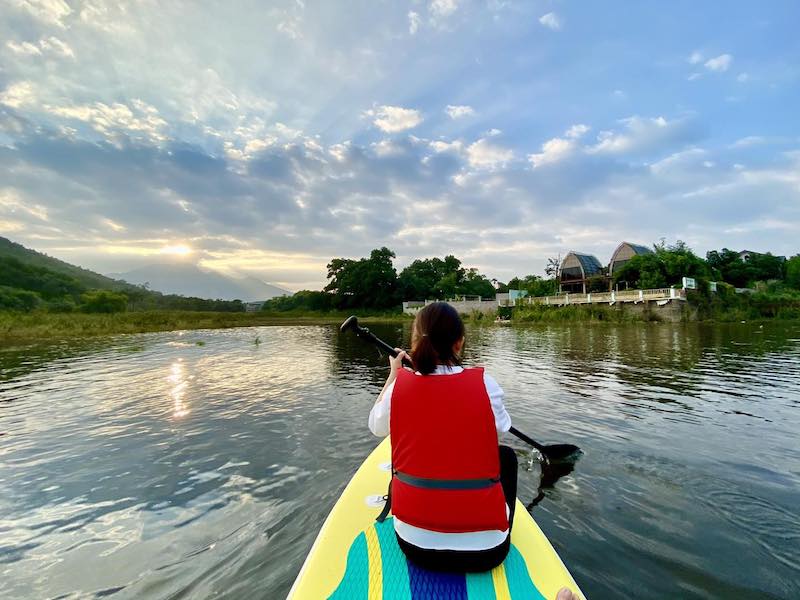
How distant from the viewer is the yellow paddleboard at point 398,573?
2.16m

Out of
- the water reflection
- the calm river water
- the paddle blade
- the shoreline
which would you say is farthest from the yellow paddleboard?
the shoreline

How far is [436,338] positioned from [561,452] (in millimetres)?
4696

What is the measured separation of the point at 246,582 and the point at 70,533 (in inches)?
94.6

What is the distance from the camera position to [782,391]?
388 inches

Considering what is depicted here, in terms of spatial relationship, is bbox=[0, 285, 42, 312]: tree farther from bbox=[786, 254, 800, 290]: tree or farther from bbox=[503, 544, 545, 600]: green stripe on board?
bbox=[786, 254, 800, 290]: tree

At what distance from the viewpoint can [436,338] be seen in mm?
2422

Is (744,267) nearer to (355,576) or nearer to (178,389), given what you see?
(178,389)

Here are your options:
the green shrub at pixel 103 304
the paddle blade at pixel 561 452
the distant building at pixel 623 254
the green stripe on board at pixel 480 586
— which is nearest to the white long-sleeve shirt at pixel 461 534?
the green stripe on board at pixel 480 586

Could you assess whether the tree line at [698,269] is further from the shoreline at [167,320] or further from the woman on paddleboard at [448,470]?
the woman on paddleboard at [448,470]

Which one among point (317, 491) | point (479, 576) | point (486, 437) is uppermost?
point (486, 437)

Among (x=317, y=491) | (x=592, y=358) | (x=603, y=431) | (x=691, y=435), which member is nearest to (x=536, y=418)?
(x=603, y=431)

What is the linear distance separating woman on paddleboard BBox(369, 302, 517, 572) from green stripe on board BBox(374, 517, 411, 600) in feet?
0.34

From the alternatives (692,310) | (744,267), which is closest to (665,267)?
(692,310)

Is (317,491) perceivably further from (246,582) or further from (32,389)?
(32,389)
